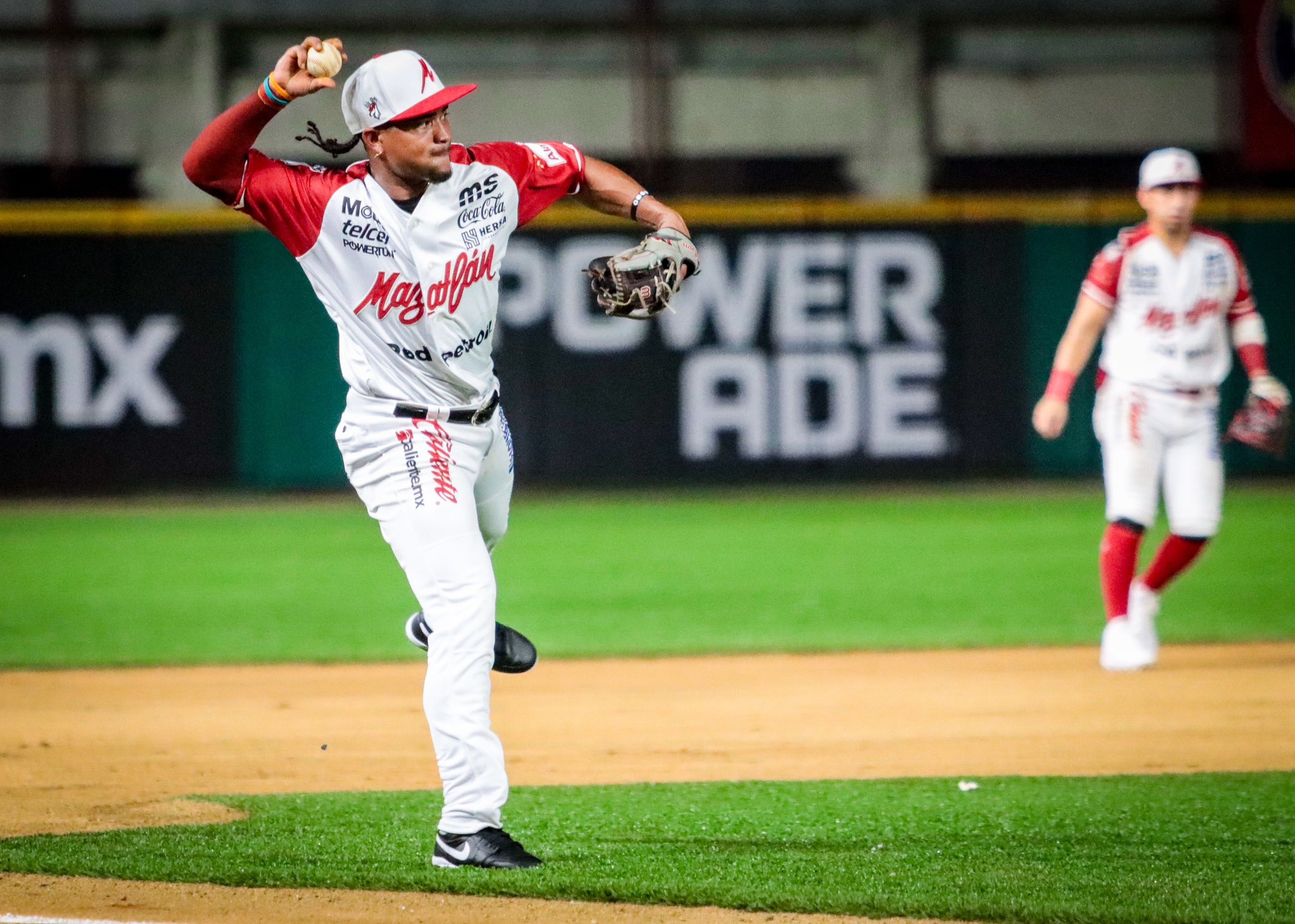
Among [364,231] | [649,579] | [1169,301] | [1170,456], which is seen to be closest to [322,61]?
[364,231]

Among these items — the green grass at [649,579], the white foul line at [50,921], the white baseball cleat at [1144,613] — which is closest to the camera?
the white foul line at [50,921]

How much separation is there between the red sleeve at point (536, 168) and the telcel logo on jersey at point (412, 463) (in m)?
0.66

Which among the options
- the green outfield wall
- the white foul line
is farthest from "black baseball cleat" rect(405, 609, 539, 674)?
the green outfield wall

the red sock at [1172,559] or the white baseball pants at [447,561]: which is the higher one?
the white baseball pants at [447,561]

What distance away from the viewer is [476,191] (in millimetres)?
4523

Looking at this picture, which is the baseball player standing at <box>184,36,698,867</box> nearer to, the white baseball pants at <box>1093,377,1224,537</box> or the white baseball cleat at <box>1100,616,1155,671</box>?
the white baseball pants at <box>1093,377,1224,537</box>

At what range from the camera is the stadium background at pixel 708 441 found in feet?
16.6

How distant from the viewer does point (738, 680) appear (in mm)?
7375

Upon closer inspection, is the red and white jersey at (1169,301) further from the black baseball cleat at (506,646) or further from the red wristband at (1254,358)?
the black baseball cleat at (506,646)

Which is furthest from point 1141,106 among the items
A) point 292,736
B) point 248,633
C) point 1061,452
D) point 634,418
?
point 292,736

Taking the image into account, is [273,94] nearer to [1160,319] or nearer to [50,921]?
[50,921]

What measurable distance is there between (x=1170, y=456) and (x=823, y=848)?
3.66 m

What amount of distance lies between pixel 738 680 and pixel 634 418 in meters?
8.47

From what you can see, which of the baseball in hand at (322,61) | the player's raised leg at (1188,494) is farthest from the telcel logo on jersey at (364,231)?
the player's raised leg at (1188,494)
